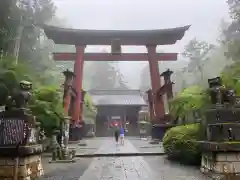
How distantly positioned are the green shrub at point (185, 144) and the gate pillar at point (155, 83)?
42.4 ft

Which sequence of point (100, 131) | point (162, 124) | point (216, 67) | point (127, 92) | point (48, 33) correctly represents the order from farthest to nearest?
point (216, 67), point (127, 92), point (100, 131), point (48, 33), point (162, 124)

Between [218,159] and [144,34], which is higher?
[144,34]

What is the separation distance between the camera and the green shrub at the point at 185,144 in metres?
9.59

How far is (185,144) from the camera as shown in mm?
9695

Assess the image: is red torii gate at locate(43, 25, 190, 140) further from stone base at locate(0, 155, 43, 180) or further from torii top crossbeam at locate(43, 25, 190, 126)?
stone base at locate(0, 155, 43, 180)

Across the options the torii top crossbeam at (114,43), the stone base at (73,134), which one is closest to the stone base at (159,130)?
the torii top crossbeam at (114,43)

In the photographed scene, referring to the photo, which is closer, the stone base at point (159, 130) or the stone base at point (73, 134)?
the stone base at point (73, 134)

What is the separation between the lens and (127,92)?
4466 centimetres

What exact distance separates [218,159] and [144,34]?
60.1ft

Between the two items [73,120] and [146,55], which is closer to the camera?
[73,120]

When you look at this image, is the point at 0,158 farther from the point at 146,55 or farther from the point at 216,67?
the point at 216,67

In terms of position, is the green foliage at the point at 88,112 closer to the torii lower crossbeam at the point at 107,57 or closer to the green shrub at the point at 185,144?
the torii lower crossbeam at the point at 107,57

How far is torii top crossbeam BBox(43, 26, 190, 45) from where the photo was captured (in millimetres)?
24031

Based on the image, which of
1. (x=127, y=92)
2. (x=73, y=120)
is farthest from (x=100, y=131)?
(x=73, y=120)
